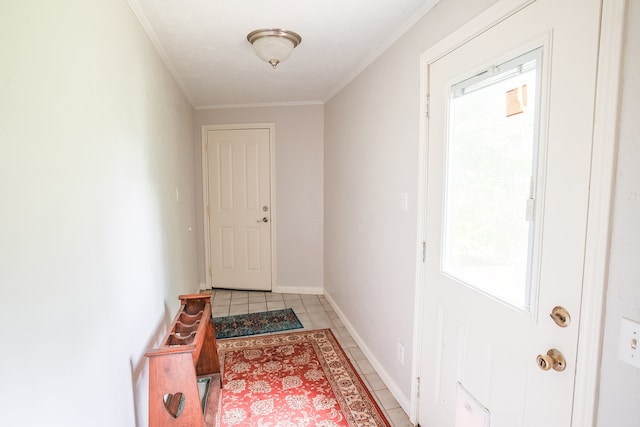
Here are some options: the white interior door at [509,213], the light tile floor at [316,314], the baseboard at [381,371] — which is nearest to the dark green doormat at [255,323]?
the light tile floor at [316,314]

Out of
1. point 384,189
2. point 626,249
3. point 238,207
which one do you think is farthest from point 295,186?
point 626,249

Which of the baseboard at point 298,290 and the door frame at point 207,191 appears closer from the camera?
the door frame at point 207,191

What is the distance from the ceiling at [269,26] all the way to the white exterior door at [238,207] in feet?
2.93

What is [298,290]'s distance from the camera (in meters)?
4.11

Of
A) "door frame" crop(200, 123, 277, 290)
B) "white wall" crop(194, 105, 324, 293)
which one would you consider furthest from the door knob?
"door frame" crop(200, 123, 277, 290)

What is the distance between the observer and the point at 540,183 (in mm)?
1063

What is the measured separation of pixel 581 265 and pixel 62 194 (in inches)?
60.4

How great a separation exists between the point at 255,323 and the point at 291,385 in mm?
→ 1072

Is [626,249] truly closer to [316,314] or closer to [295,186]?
[316,314]

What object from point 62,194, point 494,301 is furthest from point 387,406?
point 62,194

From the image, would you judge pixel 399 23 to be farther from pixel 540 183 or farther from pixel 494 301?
pixel 494 301

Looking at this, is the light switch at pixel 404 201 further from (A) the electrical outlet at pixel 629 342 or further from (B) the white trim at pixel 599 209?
(A) the electrical outlet at pixel 629 342

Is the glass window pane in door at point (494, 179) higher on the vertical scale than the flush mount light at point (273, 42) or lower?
lower

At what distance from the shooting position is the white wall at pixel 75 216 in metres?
0.77
